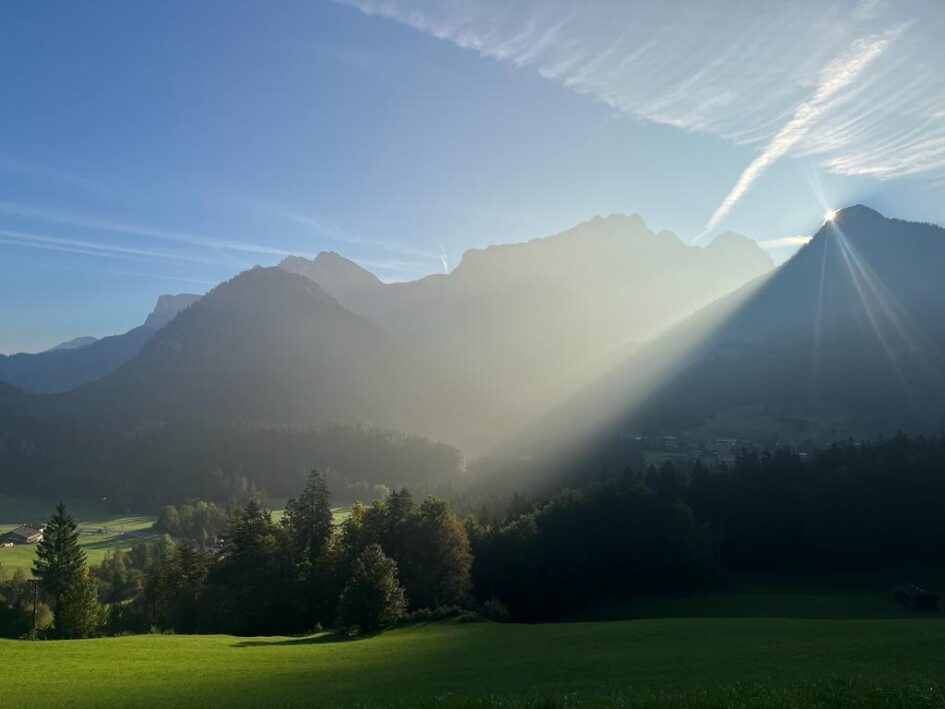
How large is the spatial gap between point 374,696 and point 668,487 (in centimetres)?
8321

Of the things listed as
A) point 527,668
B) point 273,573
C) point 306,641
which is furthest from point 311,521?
point 527,668

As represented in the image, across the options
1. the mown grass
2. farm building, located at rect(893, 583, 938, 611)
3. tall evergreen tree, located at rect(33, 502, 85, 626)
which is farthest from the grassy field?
farm building, located at rect(893, 583, 938, 611)

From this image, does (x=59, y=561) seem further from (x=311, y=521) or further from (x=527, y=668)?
(x=527, y=668)

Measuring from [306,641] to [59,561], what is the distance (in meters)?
39.8

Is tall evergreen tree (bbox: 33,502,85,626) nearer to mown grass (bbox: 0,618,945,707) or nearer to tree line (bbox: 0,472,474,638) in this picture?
tree line (bbox: 0,472,474,638)

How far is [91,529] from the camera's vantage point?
160 m

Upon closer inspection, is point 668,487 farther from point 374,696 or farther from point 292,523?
point 374,696

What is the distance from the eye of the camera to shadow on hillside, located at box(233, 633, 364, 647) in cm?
4112

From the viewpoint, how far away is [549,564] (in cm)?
7500

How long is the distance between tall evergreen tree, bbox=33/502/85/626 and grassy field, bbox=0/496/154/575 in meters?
50.5

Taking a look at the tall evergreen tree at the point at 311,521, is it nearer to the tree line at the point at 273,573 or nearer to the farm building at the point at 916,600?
the tree line at the point at 273,573

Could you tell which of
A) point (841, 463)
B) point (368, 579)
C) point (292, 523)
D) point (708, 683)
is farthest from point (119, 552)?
point (841, 463)

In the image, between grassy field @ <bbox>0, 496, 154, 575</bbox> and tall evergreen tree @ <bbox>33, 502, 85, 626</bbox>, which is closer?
tall evergreen tree @ <bbox>33, 502, 85, 626</bbox>

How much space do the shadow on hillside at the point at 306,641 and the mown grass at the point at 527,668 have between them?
2.76 ft
